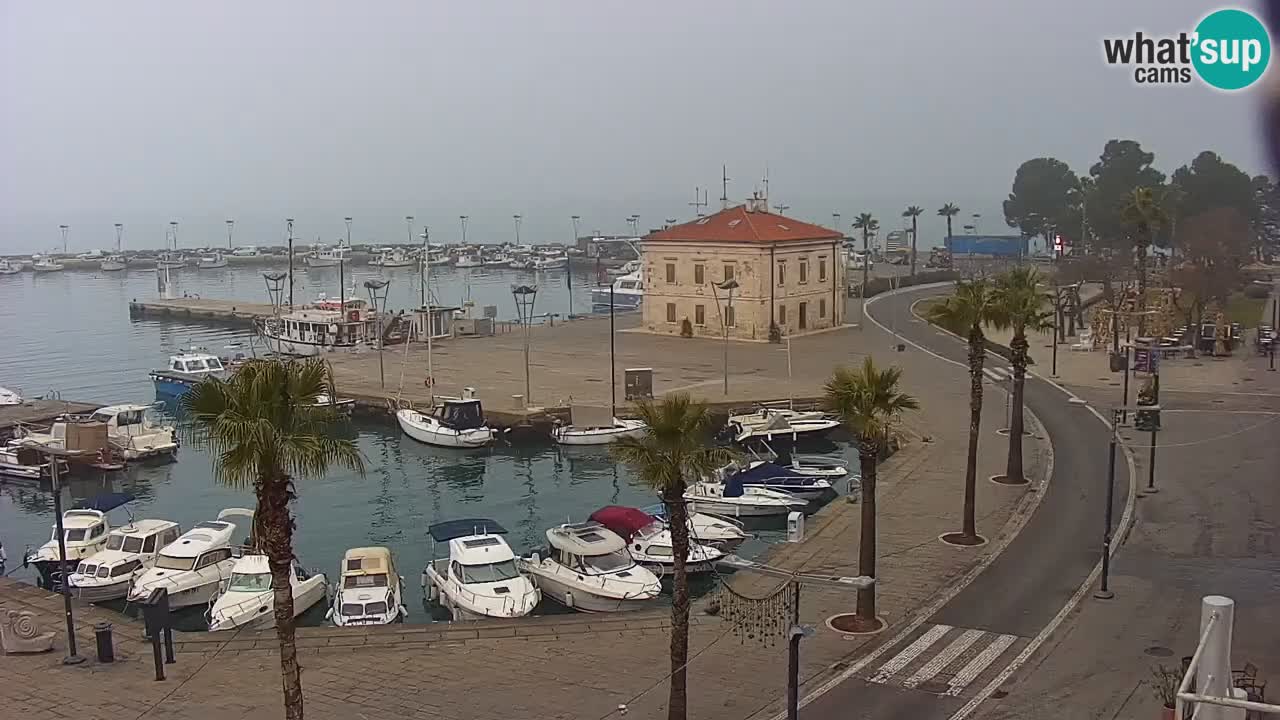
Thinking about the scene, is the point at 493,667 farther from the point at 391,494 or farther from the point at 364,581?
the point at 391,494

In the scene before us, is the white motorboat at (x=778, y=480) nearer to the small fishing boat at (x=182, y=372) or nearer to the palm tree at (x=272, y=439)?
the palm tree at (x=272, y=439)

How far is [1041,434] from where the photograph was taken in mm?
40156

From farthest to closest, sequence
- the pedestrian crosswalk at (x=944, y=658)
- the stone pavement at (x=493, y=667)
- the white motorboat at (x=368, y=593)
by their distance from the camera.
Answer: the white motorboat at (x=368, y=593)
the pedestrian crosswalk at (x=944, y=658)
the stone pavement at (x=493, y=667)

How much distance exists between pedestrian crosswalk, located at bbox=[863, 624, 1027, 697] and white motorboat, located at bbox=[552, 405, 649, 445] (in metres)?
26.0

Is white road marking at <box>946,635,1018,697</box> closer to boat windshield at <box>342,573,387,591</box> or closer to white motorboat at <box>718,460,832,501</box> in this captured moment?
boat windshield at <box>342,573,387,591</box>

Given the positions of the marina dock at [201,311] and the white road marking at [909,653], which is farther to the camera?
the marina dock at [201,311]

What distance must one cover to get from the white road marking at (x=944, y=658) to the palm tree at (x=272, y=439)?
10.4 metres

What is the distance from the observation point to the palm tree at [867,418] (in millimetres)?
21203

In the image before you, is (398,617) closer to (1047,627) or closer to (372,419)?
(1047,627)

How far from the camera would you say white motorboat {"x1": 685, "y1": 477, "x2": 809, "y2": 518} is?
35.8m

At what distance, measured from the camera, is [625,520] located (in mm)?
31250

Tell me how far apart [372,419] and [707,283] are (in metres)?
27.8

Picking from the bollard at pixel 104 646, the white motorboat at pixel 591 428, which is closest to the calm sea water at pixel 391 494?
the white motorboat at pixel 591 428

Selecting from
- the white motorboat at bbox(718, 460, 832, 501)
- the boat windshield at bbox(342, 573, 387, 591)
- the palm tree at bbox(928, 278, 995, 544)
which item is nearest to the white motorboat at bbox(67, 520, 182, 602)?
the boat windshield at bbox(342, 573, 387, 591)
